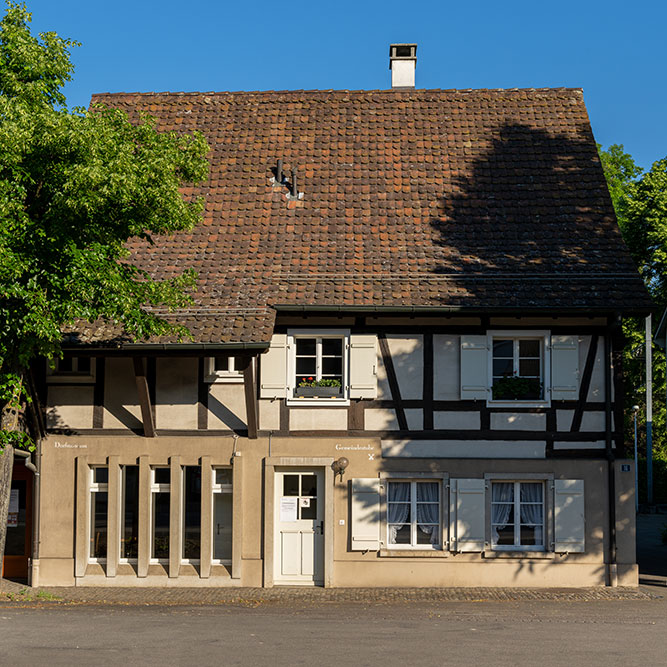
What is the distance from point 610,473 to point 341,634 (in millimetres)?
6648

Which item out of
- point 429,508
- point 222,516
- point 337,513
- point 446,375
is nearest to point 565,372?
point 446,375

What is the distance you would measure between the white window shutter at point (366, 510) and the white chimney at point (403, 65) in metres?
10.6

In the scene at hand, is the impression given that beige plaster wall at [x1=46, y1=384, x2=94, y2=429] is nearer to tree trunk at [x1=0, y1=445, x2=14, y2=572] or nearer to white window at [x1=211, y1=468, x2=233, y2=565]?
tree trunk at [x1=0, y1=445, x2=14, y2=572]

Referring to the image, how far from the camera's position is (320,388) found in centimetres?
1698

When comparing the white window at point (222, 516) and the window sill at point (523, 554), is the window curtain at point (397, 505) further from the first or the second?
the white window at point (222, 516)

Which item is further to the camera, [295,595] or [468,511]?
[468,511]

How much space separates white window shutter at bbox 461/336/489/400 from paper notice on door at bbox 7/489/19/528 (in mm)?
8238

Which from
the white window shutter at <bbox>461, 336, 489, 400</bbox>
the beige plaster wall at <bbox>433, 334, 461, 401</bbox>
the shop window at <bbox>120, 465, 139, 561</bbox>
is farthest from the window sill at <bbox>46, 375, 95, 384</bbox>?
the white window shutter at <bbox>461, 336, 489, 400</bbox>

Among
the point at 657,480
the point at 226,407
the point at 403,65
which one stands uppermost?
the point at 403,65

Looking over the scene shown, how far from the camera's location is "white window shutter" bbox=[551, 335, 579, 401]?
16.9 m

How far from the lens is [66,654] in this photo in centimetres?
1089

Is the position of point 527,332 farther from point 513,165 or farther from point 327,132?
point 327,132

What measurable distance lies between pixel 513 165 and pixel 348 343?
561 cm

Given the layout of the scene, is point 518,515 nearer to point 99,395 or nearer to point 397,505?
point 397,505
